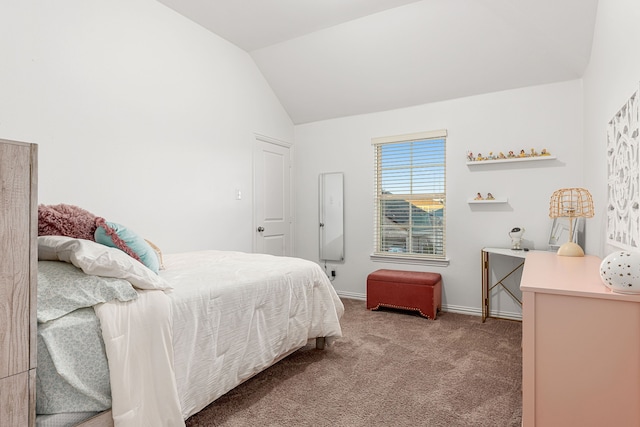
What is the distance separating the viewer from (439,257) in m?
4.15

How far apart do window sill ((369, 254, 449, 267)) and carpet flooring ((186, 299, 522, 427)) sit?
0.96m

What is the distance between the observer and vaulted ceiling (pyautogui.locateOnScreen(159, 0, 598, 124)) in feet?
10.2

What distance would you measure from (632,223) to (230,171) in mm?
3461

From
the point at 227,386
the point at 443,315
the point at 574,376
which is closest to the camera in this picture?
the point at 574,376

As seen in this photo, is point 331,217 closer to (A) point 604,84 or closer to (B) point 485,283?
(B) point 485,283

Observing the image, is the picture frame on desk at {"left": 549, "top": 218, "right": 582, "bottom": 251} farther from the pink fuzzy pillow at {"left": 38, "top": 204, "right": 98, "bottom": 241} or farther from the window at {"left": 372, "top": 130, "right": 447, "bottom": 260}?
the pink fuzzy pillow at {"left": 38, "top": 204, "right": 98, "bottom": 241}

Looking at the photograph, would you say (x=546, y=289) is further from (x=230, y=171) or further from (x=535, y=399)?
(x=230, y=171)

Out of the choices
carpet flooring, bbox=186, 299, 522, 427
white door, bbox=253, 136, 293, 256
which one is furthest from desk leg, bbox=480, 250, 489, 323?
white door, bbox=253, 136, 293, 256

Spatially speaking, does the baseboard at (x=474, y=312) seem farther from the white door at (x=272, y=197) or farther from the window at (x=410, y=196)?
the white door at (x=272, y=197)

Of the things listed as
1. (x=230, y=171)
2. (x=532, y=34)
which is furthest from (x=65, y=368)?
(x=532, y=34)

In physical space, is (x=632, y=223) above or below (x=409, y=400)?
above

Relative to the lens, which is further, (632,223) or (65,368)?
(632,223)

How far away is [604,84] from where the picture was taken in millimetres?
2463

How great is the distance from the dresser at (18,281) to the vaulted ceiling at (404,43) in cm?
281
